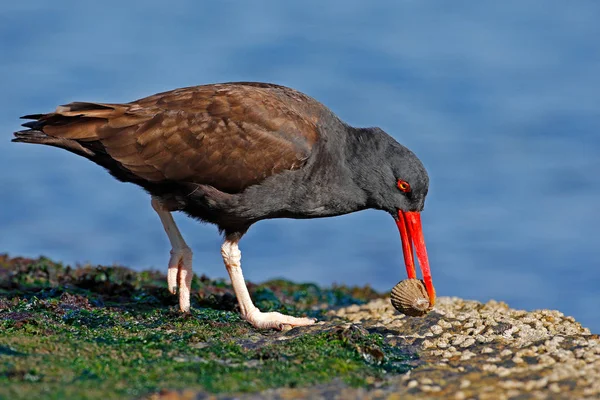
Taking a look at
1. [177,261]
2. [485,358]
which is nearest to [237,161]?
[177,261]

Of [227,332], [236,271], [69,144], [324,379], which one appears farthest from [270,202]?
[324,379]

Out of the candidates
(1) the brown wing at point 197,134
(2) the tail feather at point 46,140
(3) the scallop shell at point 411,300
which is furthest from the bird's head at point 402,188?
(2) the tail feather at point 46,140

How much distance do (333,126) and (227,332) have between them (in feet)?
8.73

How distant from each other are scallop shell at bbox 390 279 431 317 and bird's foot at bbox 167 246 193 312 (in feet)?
6.96

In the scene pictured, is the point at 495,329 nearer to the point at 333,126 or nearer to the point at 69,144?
the point at 333,126

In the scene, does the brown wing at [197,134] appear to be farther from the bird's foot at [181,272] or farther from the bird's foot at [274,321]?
the bird's foot at [274,321]

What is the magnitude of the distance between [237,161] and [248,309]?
1.45 metres

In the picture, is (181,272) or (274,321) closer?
(274,321)

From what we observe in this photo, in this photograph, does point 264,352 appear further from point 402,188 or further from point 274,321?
point 402,188

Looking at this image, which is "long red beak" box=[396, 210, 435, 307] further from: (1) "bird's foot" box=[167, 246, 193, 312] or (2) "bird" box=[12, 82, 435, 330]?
(1) "bird's foot" box=[167, 246, 193, 312]

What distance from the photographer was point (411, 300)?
23.7 ft

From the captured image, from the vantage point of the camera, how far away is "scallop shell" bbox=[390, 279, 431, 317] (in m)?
7.22

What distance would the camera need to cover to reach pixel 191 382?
16.2ft

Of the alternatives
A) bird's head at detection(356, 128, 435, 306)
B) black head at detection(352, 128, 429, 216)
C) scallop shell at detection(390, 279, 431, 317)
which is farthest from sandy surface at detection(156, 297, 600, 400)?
black head at detection(352, 128, 429, 216)
